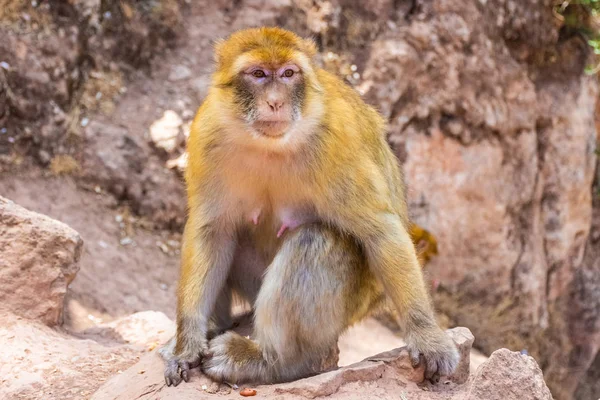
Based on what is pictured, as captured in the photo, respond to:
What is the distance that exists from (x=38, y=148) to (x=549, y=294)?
639cm

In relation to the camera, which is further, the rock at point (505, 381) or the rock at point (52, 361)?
the rock at point (52, 361)

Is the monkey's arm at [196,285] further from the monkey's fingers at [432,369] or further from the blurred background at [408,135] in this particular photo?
the blurred background at [408,135]

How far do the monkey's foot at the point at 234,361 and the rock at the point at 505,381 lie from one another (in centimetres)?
99

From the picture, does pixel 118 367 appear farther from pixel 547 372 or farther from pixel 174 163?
pixel 547 372

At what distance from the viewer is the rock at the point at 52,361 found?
13.0 feet

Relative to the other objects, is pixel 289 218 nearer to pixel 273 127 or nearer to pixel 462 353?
pixel 273 127

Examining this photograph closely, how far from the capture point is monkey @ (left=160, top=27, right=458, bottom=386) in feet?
11.4

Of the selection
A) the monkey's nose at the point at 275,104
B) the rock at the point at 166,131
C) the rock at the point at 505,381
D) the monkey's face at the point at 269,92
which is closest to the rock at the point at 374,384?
the rock at the point at 505,381

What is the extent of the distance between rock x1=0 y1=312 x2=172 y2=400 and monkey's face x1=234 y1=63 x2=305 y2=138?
68.2 inches

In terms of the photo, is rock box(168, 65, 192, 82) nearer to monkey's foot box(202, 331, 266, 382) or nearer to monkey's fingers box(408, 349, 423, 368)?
monkey's foot box(202, 331, 266, 382)

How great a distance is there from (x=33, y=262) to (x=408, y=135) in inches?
194

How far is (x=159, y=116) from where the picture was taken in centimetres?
754

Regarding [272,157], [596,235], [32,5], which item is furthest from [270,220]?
[596,235]

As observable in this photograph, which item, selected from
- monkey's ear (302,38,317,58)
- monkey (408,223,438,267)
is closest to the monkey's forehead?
monkey's ear (302,38,317,58)
